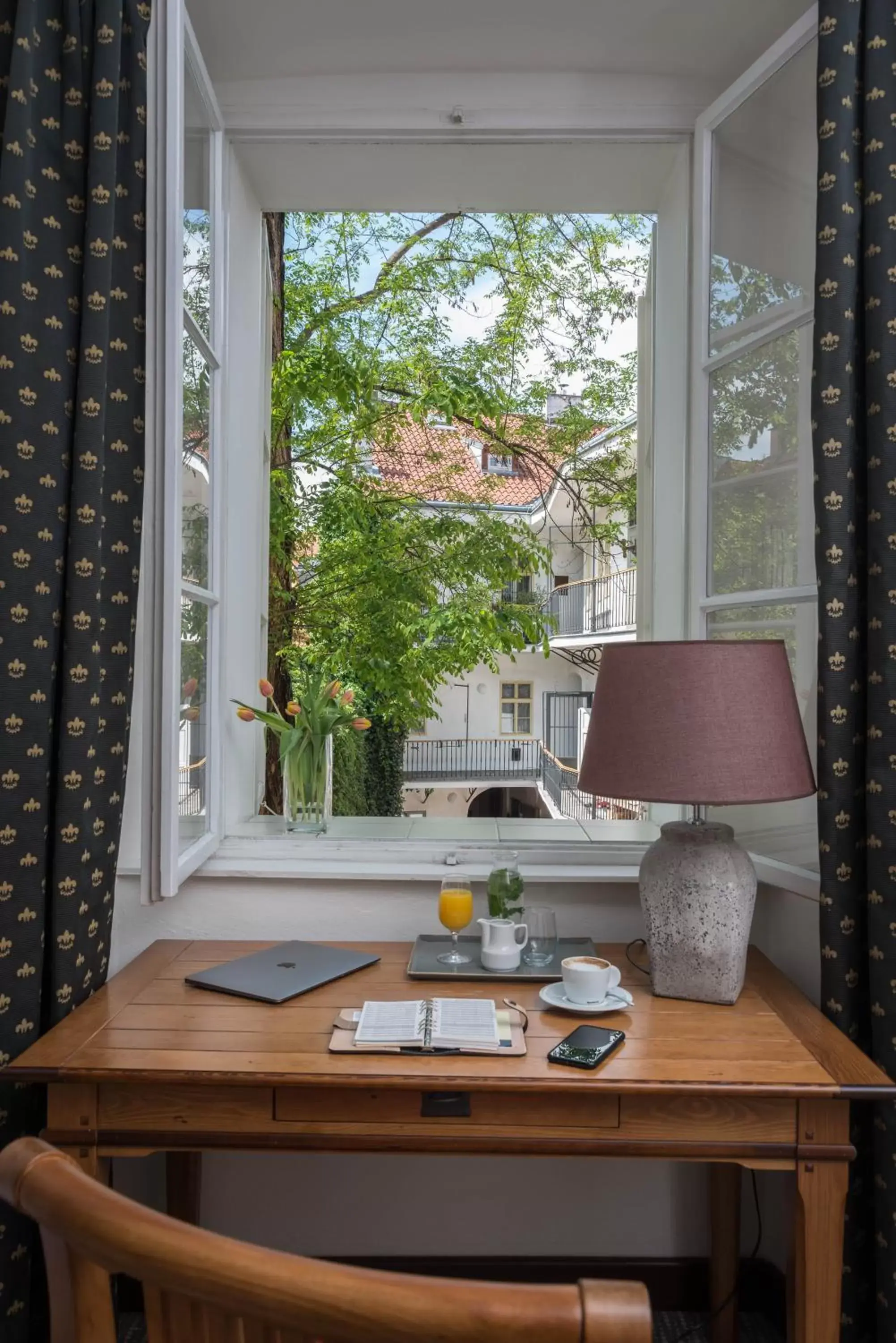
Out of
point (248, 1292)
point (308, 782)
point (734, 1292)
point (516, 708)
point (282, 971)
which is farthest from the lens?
point (516, 708)

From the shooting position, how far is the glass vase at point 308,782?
216cm

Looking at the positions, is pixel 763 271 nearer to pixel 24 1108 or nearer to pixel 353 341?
pixel 353 341

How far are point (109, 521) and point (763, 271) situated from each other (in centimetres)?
131

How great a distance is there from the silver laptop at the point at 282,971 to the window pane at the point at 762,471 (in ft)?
3.40

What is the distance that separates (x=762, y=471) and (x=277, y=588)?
4.54 ft

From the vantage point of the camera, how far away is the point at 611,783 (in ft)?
4.80

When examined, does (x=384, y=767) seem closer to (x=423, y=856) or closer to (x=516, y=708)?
(x=516, y=708)

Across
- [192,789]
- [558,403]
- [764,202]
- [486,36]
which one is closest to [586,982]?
[192,789]

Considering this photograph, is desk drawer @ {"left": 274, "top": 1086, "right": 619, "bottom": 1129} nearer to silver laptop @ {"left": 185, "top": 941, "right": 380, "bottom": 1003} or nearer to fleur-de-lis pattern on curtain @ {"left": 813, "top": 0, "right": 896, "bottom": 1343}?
silver laptop @ {"left": 185, "top": 941, "right": 380, "bottom": 1003}

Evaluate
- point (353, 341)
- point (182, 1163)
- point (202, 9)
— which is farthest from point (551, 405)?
point (182, 1163)

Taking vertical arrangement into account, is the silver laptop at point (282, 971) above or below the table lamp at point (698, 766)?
below

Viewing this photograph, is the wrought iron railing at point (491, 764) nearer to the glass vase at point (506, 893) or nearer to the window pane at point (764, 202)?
the glass vase at point (506, 893)

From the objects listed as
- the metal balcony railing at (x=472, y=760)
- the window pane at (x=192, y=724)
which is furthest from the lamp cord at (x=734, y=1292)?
the window pane at (x=192, y=724)

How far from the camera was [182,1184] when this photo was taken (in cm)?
181
